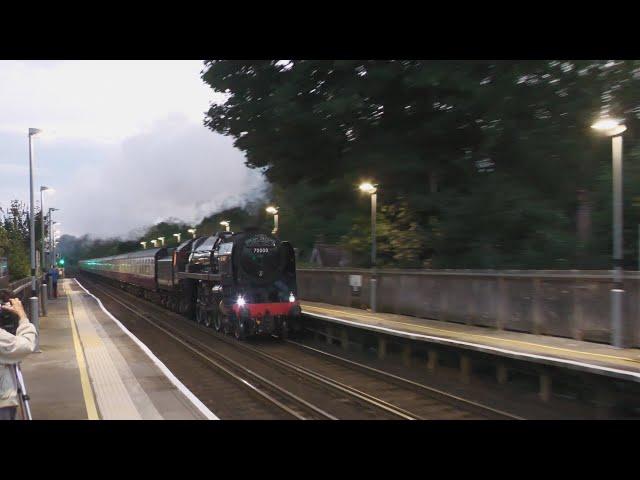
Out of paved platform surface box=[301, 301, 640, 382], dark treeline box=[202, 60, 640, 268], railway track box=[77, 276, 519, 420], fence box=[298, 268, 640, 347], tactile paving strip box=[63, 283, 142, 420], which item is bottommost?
railway track box=[77, 276, 519, 420]

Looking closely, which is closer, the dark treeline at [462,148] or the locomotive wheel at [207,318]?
the dark treeline at [462,148]

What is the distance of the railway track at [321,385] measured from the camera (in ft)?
28.9

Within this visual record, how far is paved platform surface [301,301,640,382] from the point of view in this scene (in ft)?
27.9

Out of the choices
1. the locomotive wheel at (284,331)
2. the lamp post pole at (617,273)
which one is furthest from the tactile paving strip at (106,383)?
the lamp post pole at (617,273)

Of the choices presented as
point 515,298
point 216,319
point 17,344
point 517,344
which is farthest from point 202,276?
point 17,344

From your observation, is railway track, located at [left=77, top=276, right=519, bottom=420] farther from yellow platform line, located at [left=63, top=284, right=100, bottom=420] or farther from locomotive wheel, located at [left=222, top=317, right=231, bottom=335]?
yellow platform line, located at [left=63, top=284, right=100, bottom=420]

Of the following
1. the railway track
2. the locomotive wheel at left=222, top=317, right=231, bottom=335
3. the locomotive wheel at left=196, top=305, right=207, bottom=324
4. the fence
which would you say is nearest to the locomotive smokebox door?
the fence

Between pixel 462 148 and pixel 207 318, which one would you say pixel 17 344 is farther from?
pixel 462 148

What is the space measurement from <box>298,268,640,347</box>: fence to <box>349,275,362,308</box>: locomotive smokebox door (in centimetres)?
8

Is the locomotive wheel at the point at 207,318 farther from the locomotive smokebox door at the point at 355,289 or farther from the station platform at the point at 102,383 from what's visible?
the locomotive smokebox door at the point at 355,289

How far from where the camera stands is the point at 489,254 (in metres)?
16.8

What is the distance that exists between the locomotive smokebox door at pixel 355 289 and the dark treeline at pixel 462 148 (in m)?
1.24

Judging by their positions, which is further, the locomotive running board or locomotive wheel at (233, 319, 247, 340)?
the locomotive running board
